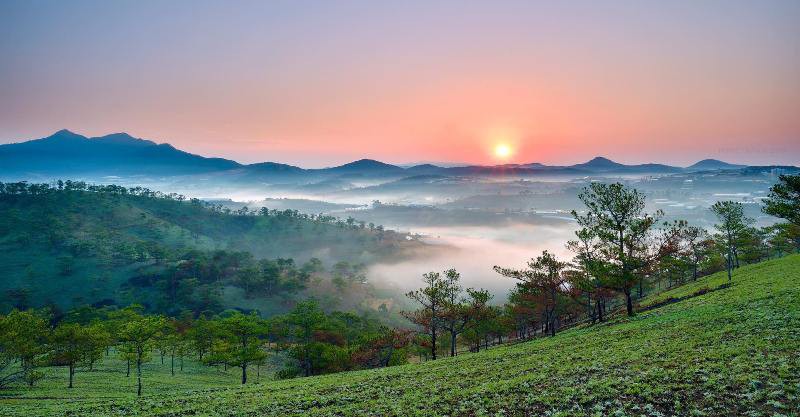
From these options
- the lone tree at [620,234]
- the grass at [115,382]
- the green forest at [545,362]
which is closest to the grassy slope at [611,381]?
the green forest at [545,362]

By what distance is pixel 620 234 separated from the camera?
176 feet

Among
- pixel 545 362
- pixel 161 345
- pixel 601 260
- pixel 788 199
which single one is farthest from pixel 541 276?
pixel 161 345

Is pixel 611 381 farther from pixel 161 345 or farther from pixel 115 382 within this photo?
pixel 161 345

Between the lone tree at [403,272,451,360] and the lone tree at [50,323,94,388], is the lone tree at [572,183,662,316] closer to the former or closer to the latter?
the lone tree at [403,272,451,360]

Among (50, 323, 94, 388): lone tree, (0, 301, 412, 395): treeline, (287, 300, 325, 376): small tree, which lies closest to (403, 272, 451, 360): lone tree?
(0, 301, 412, 395): treeline

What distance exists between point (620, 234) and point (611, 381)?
3724 centimetres

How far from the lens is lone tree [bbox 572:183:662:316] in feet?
169

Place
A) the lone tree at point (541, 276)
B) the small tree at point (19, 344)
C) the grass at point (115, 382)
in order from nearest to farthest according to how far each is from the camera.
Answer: the grass at point (115, 382) < the small tree at point (19, 344) < the lone tree at point (541, 276)

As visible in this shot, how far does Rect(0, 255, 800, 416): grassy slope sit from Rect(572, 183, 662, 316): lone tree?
9.94 metres

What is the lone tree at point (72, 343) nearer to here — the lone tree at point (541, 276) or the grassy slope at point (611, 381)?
the grassy slope at point (611, 381)

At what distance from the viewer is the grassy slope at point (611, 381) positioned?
18.4m

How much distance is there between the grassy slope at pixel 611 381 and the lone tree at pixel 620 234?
32.6 feet

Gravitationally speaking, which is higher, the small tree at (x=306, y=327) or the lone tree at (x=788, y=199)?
the lone tree at (x=788, y=199)

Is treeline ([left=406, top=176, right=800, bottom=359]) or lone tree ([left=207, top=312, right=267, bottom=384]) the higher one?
treeline ([left=406, top=176, right=800, bottom=359])
